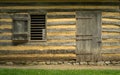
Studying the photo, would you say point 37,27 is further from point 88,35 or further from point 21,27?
point 88,35

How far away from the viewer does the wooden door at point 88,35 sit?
14.9 m

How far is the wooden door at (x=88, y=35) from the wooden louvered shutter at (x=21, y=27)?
8.34 ft

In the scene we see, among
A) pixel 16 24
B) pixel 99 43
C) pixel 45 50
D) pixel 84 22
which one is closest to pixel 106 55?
pixel 99 43

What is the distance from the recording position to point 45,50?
14.7 m

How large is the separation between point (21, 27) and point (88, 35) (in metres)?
3.37

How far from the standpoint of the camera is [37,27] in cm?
1502

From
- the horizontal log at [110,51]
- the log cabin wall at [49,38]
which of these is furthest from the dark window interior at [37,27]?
the horizontal log at [110,51]

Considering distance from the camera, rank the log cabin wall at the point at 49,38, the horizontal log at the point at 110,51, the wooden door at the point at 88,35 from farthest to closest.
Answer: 1. the horizontal log at the point at 110,51
2. the wooden door at the point at 88,35
3. the log cabin wall at the point at 49,38

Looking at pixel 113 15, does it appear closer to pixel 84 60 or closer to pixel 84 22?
pixel 84 22

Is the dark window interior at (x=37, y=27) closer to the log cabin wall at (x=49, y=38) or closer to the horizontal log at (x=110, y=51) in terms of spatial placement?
the log cabin wall at (x=49, y=38)

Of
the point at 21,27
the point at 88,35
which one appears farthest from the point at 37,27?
the point at 88,35

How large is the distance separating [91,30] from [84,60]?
1.56 metres

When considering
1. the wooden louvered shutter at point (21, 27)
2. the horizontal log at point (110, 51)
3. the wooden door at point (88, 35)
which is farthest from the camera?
the horizontal log at point (110, 51)

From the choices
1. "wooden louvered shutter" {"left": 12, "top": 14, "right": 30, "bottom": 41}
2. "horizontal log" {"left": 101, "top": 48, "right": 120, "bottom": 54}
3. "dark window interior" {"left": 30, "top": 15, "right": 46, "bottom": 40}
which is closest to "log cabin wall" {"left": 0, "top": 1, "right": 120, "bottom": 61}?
"wooden louvered shutter" {"left": 12, "top": 14, "right": 30, "bottom": 41}
